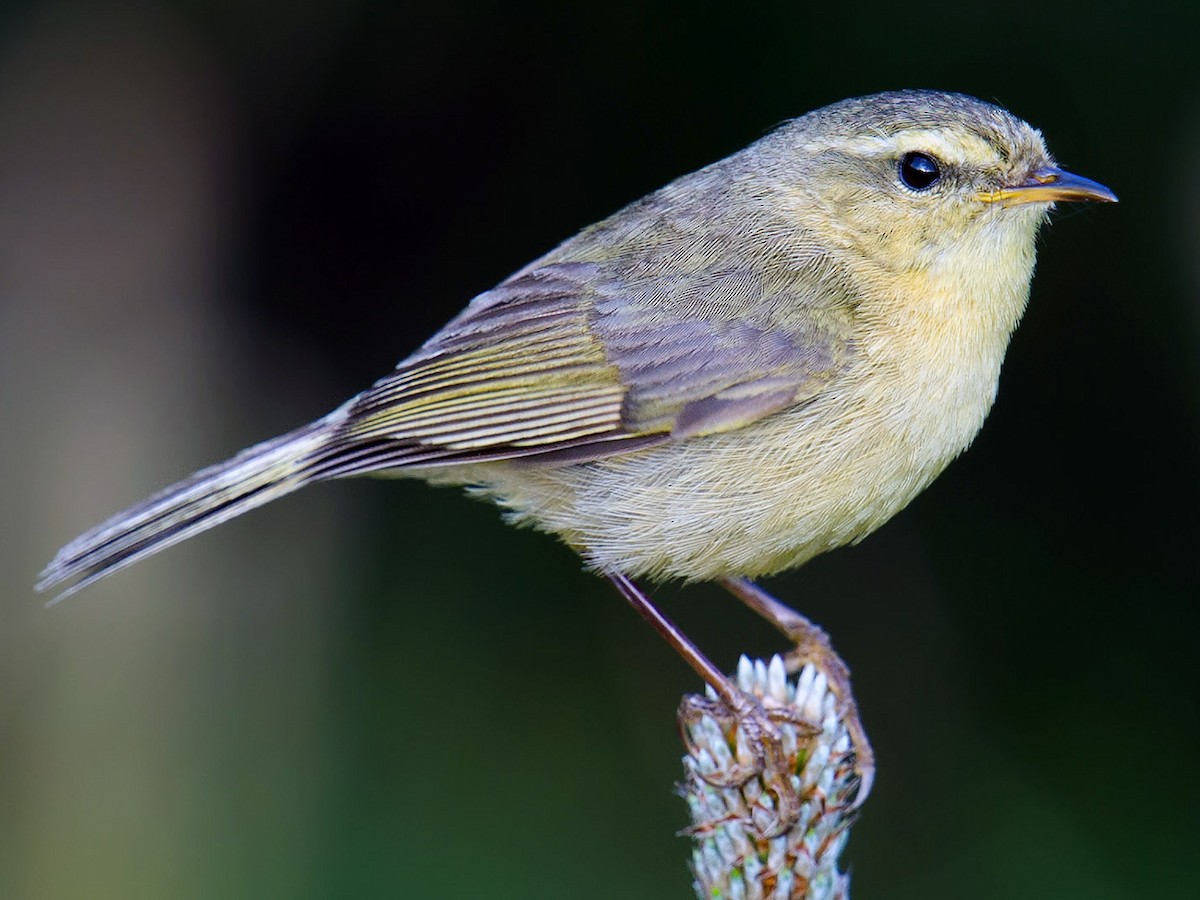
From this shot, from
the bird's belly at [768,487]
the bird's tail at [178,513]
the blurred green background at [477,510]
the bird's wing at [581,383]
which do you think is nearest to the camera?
the bird's belly at [768,487]

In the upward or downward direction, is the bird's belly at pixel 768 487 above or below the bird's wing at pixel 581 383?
below

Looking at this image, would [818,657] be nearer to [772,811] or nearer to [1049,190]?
[772,811]

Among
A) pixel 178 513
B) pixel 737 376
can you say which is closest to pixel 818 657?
pixel 737 376

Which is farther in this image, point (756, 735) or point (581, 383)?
point (581, 383)

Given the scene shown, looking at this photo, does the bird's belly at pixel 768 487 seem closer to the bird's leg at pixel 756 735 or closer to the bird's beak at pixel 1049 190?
the bird's leg at pixel 756 735

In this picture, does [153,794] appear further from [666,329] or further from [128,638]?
[666,329]

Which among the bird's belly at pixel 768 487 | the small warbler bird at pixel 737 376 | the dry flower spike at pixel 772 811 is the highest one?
the small warbler bird at pixel 737 376

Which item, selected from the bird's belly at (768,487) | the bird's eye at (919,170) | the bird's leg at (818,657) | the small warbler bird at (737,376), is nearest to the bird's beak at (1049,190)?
the small warbler bird at (737,376)
